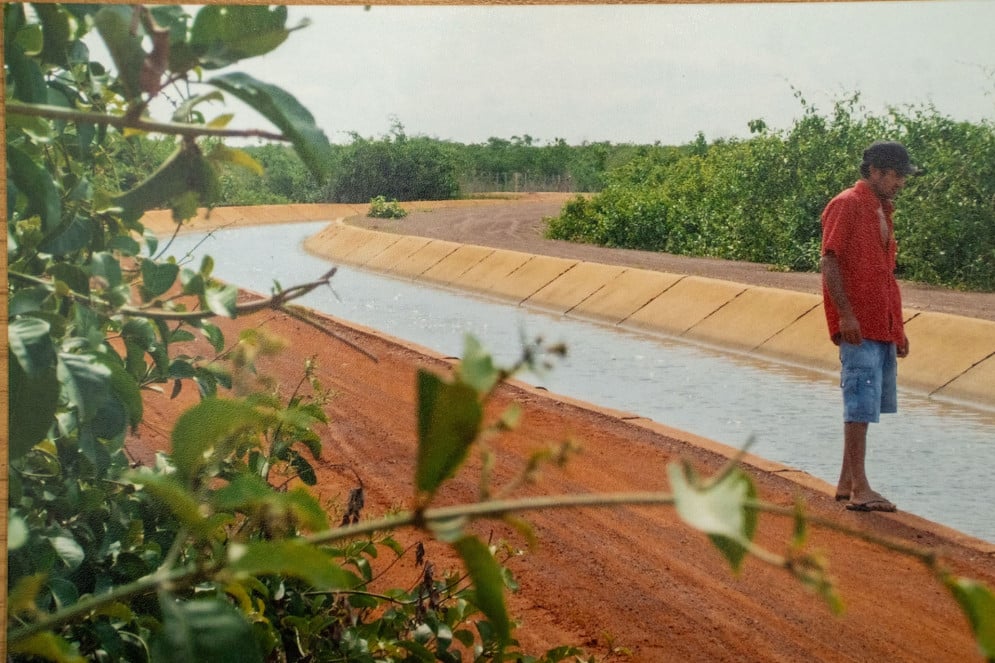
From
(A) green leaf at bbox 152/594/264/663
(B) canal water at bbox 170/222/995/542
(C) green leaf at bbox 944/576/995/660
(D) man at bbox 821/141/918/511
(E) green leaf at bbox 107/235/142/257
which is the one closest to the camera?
(C) green leaf at bbox 944/576/995/660

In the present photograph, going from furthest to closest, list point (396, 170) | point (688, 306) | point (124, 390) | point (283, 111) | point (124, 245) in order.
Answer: point (688, 306) < point (396, 170) < point (124, 245) < point (124, 390) < point (283, 111)

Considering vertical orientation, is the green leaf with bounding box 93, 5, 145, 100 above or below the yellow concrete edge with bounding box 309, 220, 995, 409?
above

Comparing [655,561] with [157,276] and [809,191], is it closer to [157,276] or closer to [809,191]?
[809,191]

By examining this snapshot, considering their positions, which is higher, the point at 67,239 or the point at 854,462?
the point at 67,239

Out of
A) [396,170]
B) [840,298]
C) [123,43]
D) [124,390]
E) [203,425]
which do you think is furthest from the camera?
[840,298]

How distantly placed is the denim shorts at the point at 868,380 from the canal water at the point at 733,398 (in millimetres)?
46

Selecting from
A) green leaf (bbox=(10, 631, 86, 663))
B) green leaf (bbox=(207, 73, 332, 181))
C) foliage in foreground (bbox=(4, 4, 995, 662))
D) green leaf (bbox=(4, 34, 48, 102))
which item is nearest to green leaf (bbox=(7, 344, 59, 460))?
foliage in foreground (bbox=(4, 4, 995, 662))

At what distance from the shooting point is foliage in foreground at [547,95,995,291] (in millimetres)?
1681

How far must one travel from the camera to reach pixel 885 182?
1.66 metres

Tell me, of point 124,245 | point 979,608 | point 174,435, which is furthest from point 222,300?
point 979,608

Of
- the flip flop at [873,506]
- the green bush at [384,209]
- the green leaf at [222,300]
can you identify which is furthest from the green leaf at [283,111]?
the flip flop at [873,506]

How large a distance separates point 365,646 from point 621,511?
812mm

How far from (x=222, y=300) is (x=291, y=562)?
0.66m

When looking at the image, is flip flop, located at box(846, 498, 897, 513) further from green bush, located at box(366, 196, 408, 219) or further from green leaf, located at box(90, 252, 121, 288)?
green leaf, located at box(90, 252, 121, 288)
